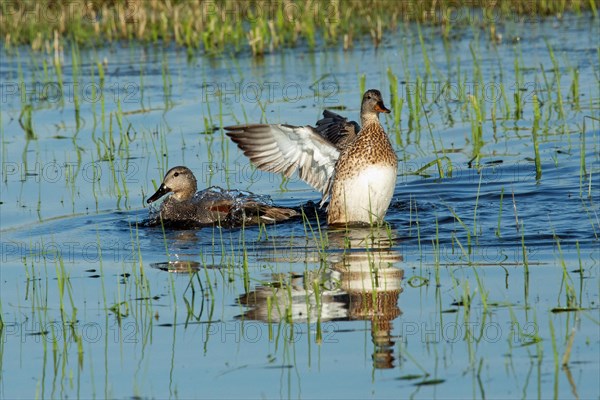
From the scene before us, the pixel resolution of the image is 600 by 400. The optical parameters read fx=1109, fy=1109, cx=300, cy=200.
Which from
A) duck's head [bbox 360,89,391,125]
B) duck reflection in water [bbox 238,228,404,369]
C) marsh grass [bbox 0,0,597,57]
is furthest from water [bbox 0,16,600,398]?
marsh grass [bbox 0,0,597,57]

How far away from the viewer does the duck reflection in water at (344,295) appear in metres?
5.05

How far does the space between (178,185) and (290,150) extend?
95cm

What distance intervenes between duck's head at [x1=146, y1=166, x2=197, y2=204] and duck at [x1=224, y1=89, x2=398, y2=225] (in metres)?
0.61

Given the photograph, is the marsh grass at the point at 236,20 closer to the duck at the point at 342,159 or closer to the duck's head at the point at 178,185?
the duck's head at the point at 178,185

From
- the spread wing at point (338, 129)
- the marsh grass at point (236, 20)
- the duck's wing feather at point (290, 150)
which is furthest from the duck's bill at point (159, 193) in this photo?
the marsh grass at point (236, 20)

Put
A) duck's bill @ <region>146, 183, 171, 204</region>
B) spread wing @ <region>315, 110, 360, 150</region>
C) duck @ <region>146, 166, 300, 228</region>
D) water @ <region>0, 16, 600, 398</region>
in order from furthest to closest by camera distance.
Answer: spread wing @ <region>315, 110, 360, 150</region>, duck's bill @ <region>146, 183, 171, 204</region>, duck @ <region>146, 166, 300, 228</region>, water @ <region>0, 16, 600, 398</region>

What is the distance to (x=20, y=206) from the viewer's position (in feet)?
27.2

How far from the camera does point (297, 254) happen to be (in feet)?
22.3

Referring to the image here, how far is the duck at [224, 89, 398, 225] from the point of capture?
772 cm

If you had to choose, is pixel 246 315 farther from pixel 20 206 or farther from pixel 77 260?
pixel 20 206

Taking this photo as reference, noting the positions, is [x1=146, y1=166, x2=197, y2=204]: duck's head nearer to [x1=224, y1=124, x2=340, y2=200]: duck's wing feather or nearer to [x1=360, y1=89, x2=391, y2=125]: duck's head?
[x1=224, y1=124, x2=340, y2=200]: duck's wing feather

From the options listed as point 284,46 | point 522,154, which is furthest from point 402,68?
point 522,154

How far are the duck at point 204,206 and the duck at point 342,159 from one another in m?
0.32

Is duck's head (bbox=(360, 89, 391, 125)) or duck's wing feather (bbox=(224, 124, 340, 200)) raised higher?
duck's head (bbox=(360, 89, 391, 125))
